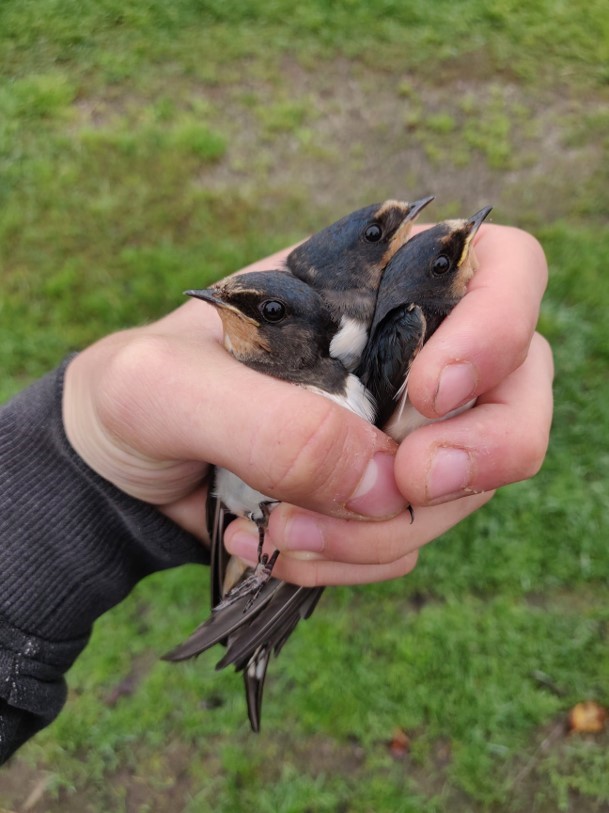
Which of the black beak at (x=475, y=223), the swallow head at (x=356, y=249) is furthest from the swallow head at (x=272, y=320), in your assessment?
the black beak at (x=475, y=223)

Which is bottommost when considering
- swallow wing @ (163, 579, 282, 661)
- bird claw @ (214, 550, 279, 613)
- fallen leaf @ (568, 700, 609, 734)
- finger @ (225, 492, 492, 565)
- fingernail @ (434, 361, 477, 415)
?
fallen leaf @ (568, 700, 609, 734)

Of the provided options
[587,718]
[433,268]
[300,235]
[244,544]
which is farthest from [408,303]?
[300,235]

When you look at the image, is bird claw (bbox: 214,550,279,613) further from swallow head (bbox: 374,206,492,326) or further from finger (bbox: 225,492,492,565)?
swallow head (bbox: 374,206,492,326)

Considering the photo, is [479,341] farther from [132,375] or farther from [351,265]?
[132,375]

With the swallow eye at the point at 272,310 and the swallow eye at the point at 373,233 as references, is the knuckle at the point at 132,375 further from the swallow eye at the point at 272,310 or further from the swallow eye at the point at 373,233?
the swallow eye at the point at 373,233

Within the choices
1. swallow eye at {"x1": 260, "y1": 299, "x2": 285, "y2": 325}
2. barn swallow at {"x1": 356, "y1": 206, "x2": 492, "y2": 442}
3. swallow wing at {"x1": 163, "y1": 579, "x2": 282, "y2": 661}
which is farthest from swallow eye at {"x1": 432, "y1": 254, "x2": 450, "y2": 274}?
swallow wing at {"x1": 163, "y1": 579, "x2": 282, "y2": 661}

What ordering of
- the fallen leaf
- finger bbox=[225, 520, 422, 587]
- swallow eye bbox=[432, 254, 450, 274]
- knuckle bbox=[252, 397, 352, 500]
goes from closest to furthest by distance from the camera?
knuckle bbox=[252, 397, 352, 500] → swallow eye bbox=[432, 254, 450, 274] → finger bbox=[225, 520, 422, 587] → the fallen leaf
